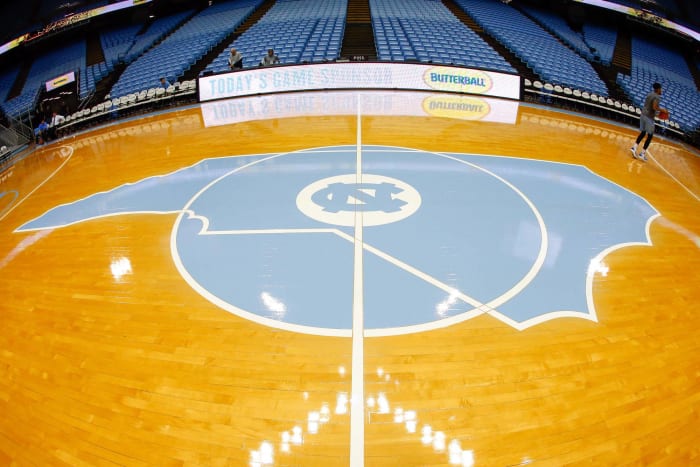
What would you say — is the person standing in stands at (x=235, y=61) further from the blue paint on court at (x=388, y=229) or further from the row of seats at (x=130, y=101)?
the blue paint on court at (x=388, y=229)

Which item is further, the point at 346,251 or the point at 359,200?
the point at 359,200

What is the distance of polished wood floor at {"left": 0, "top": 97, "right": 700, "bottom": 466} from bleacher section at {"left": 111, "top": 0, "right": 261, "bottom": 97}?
29.2 feet

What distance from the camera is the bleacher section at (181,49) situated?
1218 centimetres

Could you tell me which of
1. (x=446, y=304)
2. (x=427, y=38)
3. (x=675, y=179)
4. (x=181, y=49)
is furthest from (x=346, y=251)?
(x=181, y=49)

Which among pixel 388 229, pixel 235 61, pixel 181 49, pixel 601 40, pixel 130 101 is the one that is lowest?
pixel 388 229

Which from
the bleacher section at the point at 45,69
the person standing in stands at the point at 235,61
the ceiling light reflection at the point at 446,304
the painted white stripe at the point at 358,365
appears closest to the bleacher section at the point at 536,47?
the person standing in stands at the point at 235,61

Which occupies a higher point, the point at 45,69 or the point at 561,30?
the point at 561,30

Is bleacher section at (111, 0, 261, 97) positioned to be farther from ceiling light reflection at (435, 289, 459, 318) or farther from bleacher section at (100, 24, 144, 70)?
ceiling light reflection at (435, 289, 459, 318)

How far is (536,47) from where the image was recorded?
14.1 m

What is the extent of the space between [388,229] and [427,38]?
466 inches

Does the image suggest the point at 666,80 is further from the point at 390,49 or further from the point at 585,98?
the point at 390,49

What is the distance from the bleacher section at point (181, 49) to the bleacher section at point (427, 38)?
6613mm

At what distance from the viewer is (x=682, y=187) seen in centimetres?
684

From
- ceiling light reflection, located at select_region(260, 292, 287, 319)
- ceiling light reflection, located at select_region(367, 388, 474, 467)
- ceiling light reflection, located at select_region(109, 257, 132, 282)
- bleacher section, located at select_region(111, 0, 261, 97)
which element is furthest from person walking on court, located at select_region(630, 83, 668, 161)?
bleacher section, located at select_region(111, 0, 261, 97)
